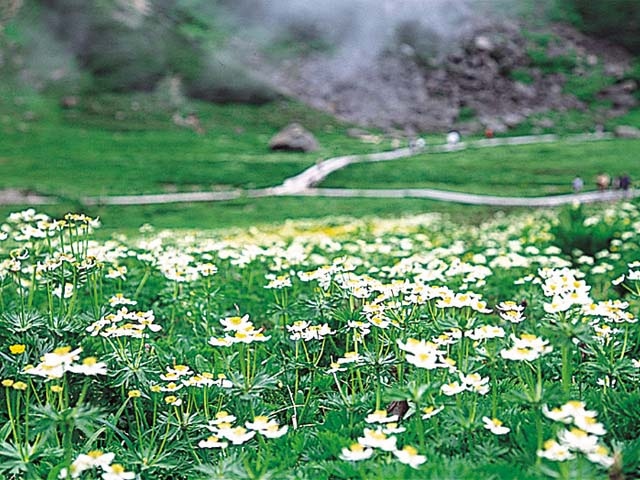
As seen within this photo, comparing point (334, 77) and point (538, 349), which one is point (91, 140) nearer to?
point (334, 77)

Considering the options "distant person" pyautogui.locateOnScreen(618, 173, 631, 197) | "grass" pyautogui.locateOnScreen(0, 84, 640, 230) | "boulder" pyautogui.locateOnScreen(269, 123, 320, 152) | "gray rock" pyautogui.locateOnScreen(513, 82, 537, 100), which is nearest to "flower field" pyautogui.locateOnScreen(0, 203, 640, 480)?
"grass" pyautogui.locateOnScreen(0, 84, 640, 230)

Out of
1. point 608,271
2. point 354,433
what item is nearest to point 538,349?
point 354,433

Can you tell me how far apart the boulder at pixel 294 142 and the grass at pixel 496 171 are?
287 inches

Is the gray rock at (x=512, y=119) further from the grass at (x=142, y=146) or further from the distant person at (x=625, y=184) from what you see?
the distant person at (x=625, y=184)

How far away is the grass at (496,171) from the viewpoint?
40203 mm

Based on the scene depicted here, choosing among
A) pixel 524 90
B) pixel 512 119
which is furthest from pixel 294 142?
pixel 524 90

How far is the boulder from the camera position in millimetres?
52312

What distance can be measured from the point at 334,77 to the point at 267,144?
85.8ft

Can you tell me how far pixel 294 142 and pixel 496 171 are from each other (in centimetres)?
1585

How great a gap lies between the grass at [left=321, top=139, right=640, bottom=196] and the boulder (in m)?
7.29

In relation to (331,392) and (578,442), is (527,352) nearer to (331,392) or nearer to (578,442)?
(578,442)

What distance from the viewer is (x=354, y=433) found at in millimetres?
→ 3500

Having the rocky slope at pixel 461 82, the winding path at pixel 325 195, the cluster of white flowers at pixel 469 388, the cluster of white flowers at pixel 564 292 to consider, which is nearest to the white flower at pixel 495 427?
the cluster of white flowers at pixel 469 388

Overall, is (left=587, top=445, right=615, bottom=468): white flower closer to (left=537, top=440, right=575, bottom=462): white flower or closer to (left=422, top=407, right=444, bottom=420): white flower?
(left=537, top=440, right=575, bottom=462): white flower
